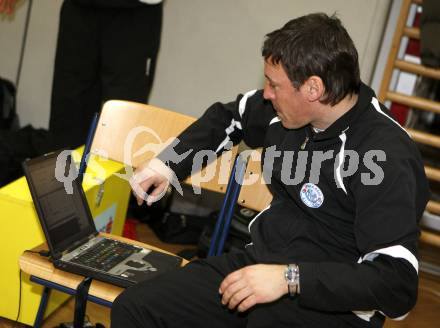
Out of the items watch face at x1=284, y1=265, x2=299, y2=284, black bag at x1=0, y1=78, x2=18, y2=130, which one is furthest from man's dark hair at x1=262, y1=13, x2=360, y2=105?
black bag at x1=0, y1=78, x2=18, y2=130

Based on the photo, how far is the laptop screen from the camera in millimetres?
1659

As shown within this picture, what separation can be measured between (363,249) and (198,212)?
2.11 m

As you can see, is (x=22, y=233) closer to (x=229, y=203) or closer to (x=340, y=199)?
(x=229, y=203)

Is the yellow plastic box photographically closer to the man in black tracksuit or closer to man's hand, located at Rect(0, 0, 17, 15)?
the man in black tracksuit

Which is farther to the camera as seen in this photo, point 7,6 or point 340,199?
point 7,6

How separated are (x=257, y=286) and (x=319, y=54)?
578mm

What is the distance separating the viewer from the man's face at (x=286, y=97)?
1.53 meters

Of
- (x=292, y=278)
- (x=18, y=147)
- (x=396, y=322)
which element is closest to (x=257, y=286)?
(x=292, y=278)

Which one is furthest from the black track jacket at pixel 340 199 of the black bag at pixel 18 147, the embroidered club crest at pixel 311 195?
the black bag at pixel 18 147

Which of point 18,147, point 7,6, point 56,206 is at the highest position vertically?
point 7,6

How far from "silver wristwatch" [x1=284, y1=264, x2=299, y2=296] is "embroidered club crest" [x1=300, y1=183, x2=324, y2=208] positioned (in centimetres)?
26

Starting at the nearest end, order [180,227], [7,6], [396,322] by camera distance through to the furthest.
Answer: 1. [396,322]
2. [180,227]
3. [7,6]

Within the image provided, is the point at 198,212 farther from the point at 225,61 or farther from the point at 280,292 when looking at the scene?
the point at 280,292

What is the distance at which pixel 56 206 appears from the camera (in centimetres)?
174
